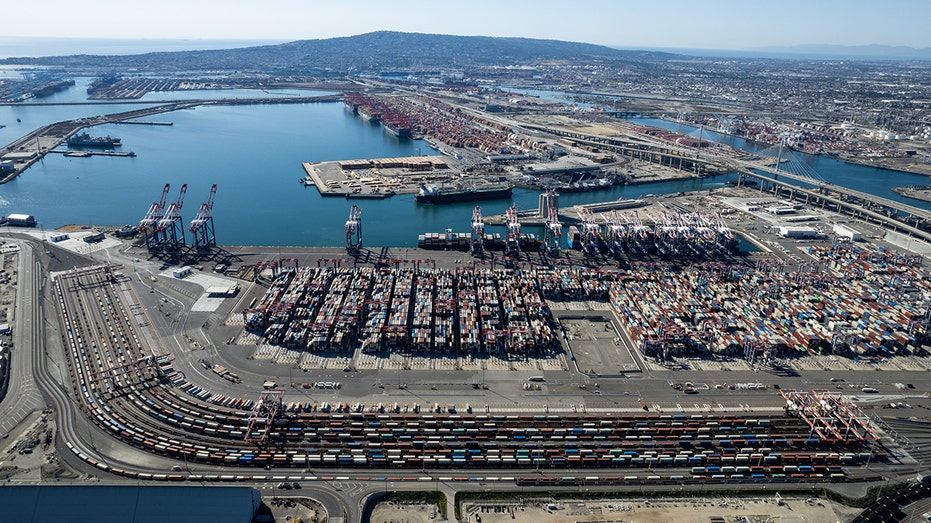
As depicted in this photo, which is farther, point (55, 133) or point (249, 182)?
point (55, 133)

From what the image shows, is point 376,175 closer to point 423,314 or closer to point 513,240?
point 513,240

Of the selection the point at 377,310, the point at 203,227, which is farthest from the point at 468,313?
the point at 203,227

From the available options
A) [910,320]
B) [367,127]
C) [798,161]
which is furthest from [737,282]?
[367,127]

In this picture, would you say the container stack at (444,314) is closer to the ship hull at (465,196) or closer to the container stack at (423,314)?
the container stack at (423,314)

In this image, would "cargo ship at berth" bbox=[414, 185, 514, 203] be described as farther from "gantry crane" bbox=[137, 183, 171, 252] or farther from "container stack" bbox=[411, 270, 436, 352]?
"gantry crane" bbox=[137, 183, 171, 252]

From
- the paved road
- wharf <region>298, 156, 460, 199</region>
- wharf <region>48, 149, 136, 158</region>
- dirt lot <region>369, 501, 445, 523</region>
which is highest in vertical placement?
wharf <region>48, 149, 136, 158</region>

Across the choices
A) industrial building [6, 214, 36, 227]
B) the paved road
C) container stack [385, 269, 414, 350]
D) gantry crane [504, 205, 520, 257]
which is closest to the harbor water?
industrial building [6, 214, 36, 227]
